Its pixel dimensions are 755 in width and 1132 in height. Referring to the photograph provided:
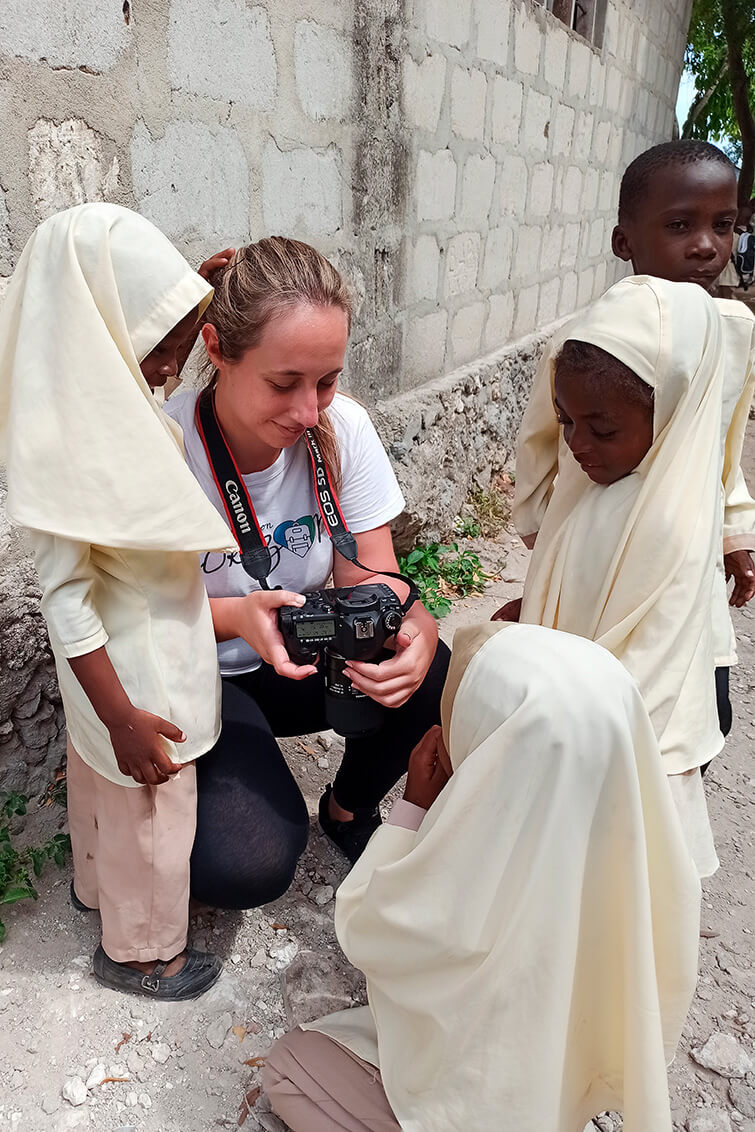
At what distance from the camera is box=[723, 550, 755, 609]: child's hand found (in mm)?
2018

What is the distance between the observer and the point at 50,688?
6.84ft

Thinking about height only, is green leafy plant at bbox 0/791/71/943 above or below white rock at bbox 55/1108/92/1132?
above

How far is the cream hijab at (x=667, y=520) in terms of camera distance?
1525 millimetres

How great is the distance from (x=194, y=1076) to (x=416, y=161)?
123 inches

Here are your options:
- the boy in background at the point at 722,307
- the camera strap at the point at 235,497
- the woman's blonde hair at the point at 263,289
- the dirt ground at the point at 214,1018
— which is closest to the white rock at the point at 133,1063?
the dirt ground at the point at 214,1018

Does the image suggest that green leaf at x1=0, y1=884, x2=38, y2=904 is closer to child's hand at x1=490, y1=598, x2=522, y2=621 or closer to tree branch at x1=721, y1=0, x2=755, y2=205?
child's hand at x1=490, y1=598, x2=522, y2=621

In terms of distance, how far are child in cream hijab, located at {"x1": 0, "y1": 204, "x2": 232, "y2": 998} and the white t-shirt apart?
31 cm

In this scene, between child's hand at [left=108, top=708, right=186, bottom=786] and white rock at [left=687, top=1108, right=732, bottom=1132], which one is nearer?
child's hand at [left=108, top=708, right=186, bottom=786]

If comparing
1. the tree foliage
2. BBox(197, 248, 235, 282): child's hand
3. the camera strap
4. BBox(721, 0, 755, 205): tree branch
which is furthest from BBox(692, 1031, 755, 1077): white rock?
A: BBox(721, 0, 755, 205): tree branch

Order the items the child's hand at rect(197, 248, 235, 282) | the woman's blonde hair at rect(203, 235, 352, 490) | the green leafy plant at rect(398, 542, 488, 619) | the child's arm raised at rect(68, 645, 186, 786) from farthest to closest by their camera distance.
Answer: the green leafy plant at rect(398, 542, 488, 619) < the child's hand at rect(197, 248, 235, 282) < the woman's blonde hair at rect(203, 235, 352, 490) < the child's arm raised at rect(68, 645, 186, 786)

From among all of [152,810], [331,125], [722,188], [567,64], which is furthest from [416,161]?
[152,810]

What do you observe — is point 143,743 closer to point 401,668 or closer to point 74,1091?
point 401,668

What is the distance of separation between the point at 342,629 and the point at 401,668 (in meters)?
0.16

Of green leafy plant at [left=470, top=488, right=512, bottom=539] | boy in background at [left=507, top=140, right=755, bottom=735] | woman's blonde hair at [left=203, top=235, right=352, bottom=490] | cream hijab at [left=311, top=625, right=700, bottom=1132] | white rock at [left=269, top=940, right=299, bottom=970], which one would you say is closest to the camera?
cream hijab at [left=311, top=625, right=700, bottom=1132]
